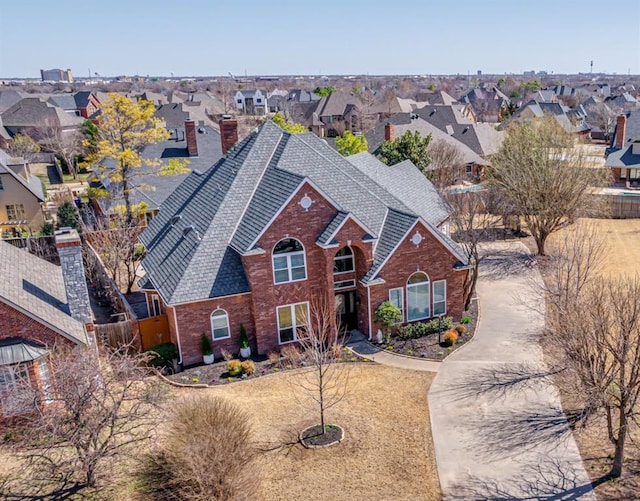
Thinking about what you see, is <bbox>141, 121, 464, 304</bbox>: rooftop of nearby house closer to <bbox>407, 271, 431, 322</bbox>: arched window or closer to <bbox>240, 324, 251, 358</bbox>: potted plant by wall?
<bbox>240, 324, 251, 358</bbox>: potted plant by wall

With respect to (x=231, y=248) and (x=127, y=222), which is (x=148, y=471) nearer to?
(x=231, y=248)

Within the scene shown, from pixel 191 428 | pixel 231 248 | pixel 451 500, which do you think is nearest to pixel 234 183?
pixel 231 248

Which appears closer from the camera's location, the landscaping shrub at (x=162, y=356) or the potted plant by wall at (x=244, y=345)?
the landscaping shrub at (x=162, y=356)

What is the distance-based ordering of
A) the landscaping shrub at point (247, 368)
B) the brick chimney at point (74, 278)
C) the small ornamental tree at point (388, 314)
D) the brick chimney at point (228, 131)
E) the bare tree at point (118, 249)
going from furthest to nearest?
the brick chimney at point (228, 131)
the bare tree at point (118, 249)
the small ornamental tree at point (388, 314)
the landscaping shrub at point (247, 368)
the brick chimney at point (74, 278)

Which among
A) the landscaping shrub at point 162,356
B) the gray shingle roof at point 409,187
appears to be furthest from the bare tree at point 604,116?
the landscaping shrub at point 162,356

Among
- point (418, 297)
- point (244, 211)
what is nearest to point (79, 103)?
point (244, 211)

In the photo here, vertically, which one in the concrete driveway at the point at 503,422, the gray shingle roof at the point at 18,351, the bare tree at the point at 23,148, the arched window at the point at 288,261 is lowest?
the concrete driveway at the point at 503,422

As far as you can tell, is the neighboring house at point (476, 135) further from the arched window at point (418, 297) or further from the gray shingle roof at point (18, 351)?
the gray shingle roof at point (18, 351)
